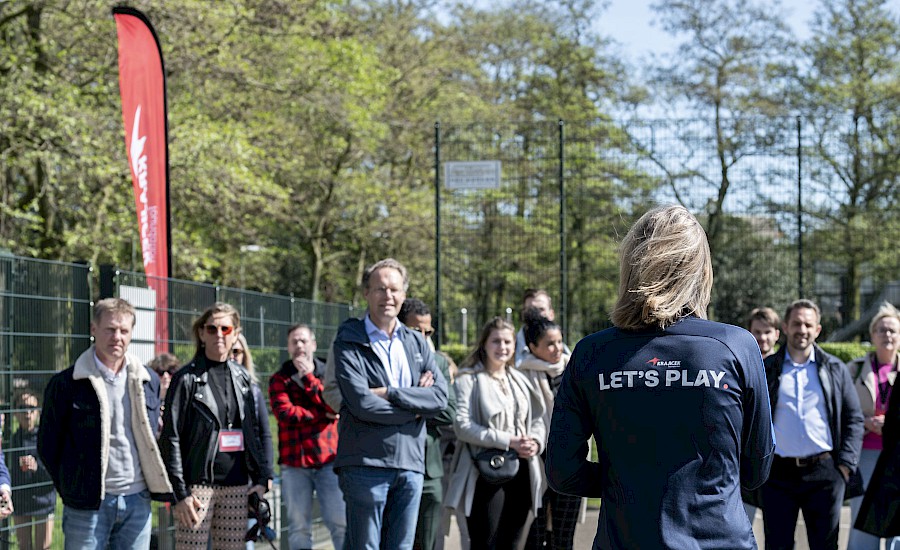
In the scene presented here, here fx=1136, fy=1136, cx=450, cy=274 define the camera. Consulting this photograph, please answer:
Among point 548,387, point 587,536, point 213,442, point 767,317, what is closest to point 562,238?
point 587,536

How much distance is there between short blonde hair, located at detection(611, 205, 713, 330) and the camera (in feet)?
10.5

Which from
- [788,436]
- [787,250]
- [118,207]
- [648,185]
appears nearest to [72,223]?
[118,207]

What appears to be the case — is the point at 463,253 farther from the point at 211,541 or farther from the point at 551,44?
the point at 551,44

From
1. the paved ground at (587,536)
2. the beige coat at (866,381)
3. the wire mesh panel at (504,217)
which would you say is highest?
the wire mesh panel at (504,217)

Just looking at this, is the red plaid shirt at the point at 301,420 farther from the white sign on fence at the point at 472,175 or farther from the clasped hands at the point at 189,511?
the white sign on fence at the point at 472,175

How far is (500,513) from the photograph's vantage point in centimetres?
695

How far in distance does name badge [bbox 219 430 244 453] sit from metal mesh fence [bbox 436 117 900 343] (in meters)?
6.84

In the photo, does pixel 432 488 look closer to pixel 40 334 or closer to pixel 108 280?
pixel 108 280

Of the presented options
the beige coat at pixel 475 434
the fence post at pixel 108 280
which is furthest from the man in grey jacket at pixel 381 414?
the fence post at pixel 108 280

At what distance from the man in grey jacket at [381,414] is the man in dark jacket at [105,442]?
3.25 ft

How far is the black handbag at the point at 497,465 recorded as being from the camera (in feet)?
22.5

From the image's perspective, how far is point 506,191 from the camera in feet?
46.8

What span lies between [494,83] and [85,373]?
27803 mm

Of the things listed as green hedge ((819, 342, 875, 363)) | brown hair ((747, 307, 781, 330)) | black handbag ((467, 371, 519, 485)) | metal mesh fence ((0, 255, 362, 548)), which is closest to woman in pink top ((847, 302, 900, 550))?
→ brown hair ((747, 307, 781, 330))
